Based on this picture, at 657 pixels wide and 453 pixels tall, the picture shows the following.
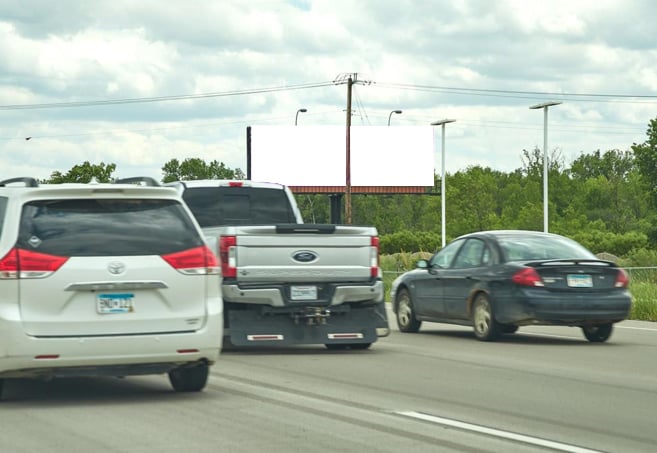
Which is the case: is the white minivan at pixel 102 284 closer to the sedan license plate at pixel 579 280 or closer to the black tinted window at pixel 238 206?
the black tinted window at pixel 238 206

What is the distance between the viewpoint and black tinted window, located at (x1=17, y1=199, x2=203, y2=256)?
10359 mm

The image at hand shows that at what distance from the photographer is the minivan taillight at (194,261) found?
10.7 metres

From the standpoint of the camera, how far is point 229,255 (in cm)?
1484

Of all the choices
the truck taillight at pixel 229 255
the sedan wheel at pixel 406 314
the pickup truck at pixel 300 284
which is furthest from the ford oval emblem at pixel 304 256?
the sedan wheel at pixel 406 314

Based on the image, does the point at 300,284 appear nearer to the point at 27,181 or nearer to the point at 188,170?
the point at 27,181

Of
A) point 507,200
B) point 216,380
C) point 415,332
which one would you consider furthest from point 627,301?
point 507,200

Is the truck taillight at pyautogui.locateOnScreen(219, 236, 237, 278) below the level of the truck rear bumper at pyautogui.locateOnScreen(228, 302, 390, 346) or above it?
above

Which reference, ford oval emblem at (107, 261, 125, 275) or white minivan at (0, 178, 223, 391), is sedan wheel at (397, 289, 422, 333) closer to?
white minivan at (0, 178, 223, 391)

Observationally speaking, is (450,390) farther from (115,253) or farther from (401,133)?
(401,133)

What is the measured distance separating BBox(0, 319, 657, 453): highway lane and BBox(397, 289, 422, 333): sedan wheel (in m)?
4.18

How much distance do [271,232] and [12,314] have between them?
5182 mm

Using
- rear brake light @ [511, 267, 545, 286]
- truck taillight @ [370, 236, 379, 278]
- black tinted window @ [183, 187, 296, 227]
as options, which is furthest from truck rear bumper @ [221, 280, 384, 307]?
black tinted window @ [183, 187, 296, 227]

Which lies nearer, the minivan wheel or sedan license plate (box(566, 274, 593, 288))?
the minivan wheel

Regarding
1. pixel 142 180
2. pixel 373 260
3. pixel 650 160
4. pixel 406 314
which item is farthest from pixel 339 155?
pixel 142 180
